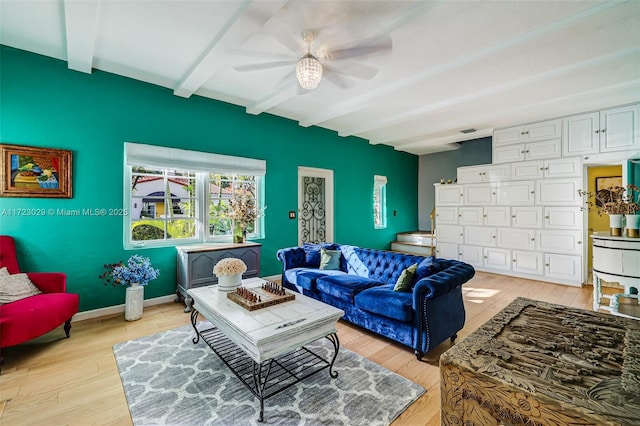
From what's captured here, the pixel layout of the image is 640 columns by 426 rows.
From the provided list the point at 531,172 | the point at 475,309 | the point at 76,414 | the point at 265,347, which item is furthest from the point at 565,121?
the point at 76,414

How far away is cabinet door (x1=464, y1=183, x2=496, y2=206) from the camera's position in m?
5.72

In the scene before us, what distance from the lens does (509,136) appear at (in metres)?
5.43

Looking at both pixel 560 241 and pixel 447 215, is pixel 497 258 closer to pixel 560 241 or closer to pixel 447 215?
pixel 560 241

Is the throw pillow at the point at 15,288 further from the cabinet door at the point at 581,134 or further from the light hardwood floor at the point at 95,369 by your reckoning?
the cabinet door at the point at 581,134

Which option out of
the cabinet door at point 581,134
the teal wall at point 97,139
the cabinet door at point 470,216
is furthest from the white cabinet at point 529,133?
the teal wall at point 97,139

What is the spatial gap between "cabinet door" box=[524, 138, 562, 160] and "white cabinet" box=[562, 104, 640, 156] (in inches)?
3.5

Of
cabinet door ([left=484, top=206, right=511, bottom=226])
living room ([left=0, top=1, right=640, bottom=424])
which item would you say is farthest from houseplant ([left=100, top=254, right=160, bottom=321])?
cabinet door ([left=484, top=206, right=511, bottom=226])

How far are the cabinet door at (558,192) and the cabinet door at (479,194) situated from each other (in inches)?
30.7

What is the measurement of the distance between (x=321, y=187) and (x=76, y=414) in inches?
187

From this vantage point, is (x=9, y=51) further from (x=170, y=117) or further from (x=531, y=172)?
(x=531, y=172)

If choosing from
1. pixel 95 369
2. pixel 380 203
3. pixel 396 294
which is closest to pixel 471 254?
pixel 380 203

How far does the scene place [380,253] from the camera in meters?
3.59

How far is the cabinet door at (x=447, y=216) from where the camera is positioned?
630 cm

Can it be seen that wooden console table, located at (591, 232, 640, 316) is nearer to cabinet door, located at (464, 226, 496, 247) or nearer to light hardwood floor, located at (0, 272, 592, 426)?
light hardwood floor, located at (0, 272, 592, 426)
